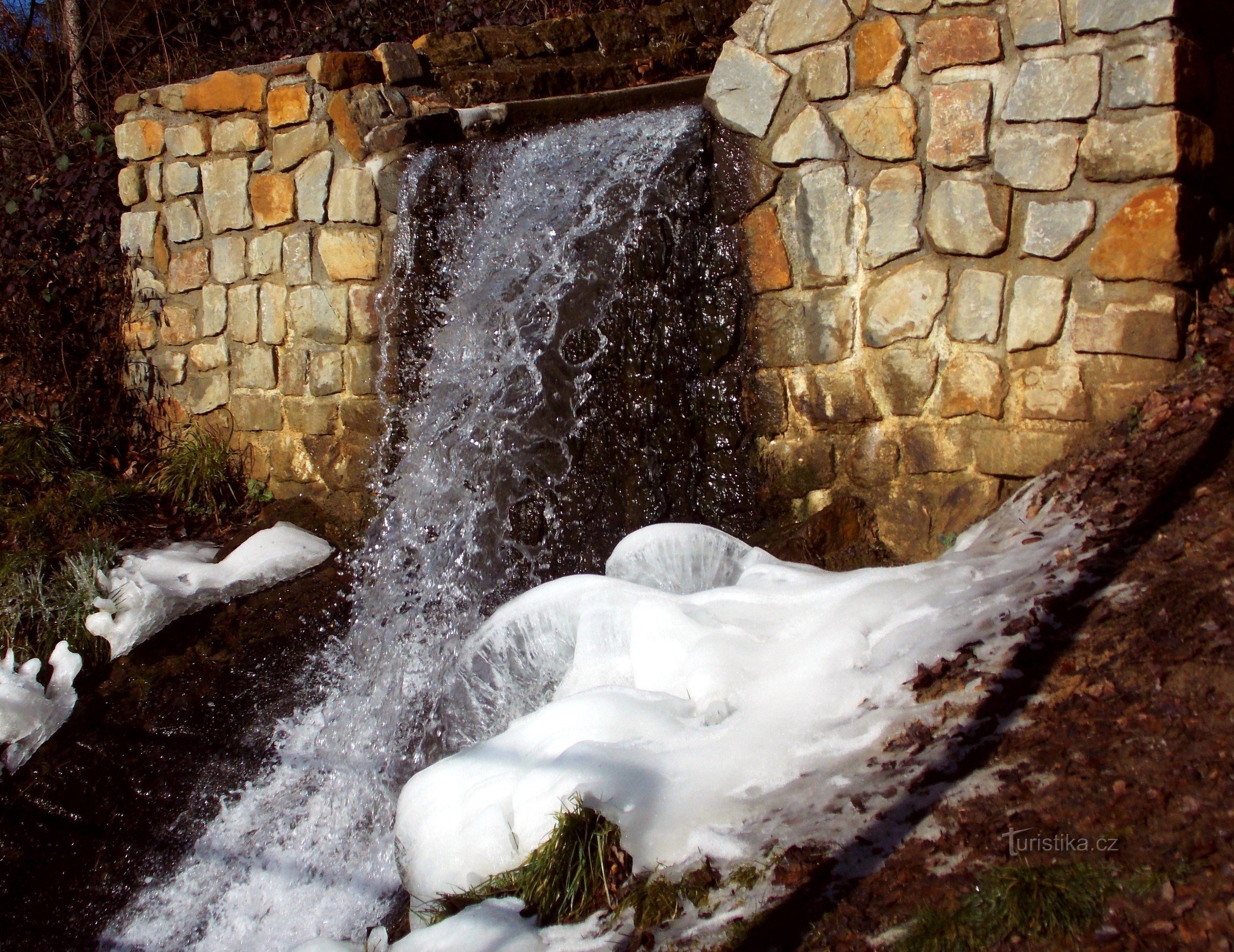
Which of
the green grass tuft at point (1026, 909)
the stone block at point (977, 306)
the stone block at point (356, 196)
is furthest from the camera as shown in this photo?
the stone block at point (356, 196)

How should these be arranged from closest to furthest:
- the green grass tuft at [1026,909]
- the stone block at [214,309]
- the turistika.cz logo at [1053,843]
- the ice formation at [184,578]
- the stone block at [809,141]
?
the green grass tuft at [1026,909]
the turistika.cz logo at [1053,843]
the stone block at [809,141]
the ice formation at [184,578]
the stone block at [214,309]

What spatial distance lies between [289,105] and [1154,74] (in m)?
3.78

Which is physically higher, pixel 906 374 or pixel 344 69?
pixel 344 69

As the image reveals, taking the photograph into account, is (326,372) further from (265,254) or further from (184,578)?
(184,578)

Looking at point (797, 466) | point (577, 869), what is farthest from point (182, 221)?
point (577, 869)

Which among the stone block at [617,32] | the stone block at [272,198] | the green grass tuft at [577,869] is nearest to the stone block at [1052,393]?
the green grass tuft at [577,869]

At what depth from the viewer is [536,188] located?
14.6 ft

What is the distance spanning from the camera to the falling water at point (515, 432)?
367 centimetres

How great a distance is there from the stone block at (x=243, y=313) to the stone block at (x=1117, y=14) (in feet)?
12.9

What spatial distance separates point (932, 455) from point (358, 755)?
2.41 meters

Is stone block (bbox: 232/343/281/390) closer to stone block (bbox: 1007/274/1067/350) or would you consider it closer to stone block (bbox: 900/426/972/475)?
stone block (bbox: 900/426/972/475)

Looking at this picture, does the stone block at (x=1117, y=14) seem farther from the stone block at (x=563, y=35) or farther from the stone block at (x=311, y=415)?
the stone block at (x=311, y=415)

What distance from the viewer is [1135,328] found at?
331cm

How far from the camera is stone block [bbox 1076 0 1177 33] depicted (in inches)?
124
